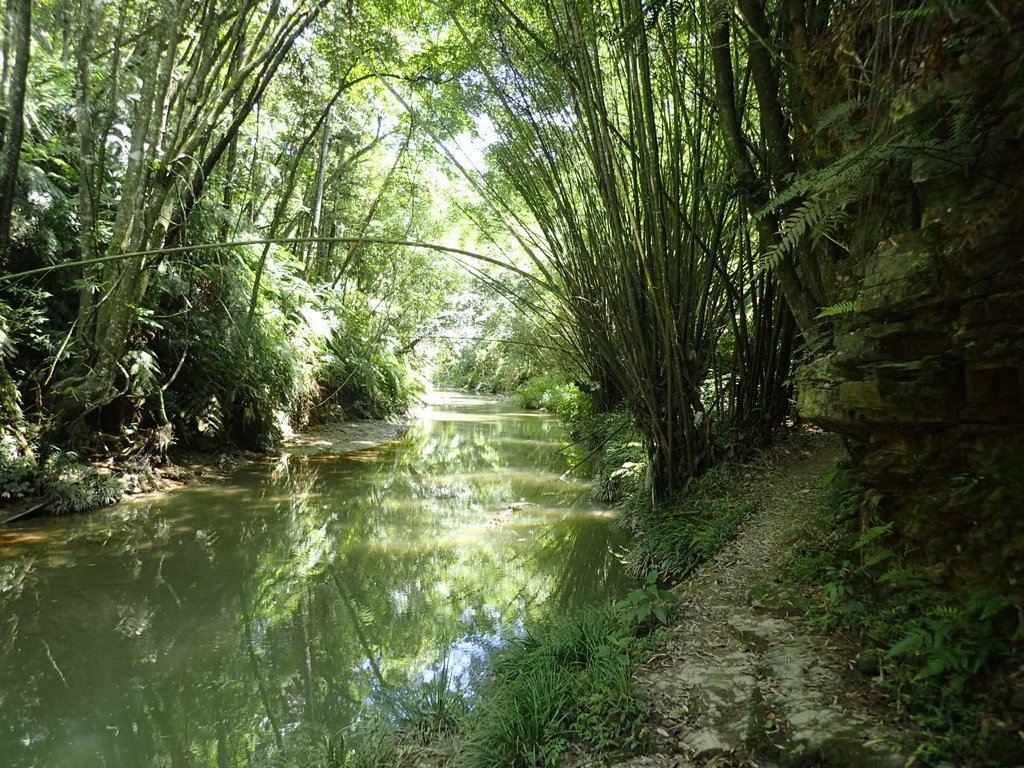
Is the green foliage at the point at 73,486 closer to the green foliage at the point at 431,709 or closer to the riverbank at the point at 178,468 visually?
the riverbank at the point at 178,468

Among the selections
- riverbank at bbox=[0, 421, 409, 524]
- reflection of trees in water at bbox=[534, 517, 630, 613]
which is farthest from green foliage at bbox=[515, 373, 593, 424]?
reflection of trees in water at bbox=[534, 517, 630, 613]

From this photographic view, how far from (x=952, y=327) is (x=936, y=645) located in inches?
32.6

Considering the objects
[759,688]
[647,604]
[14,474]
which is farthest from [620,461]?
[14,474]

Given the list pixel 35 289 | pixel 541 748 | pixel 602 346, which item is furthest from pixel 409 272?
pixel 541 748

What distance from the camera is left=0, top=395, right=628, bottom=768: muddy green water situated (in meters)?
2.00

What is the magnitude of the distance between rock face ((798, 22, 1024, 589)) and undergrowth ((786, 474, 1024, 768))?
10cm

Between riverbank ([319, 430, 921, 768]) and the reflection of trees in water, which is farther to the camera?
the reflection of trees in water

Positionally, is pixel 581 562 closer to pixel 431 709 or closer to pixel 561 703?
pixel 431 709

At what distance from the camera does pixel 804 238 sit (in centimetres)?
240

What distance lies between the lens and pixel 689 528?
326cm

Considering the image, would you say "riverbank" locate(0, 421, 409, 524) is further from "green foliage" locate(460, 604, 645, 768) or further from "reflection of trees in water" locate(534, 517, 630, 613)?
"green foliage" locate(460, 604, 645, 768)

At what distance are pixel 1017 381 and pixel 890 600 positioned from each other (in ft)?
2.44

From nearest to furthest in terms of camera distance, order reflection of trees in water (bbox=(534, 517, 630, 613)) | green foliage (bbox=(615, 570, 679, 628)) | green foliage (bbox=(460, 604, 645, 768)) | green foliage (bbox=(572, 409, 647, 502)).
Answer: green foliage (bbox=(460, 604, 645, 768))
green foliage (bbox=(615, 570, 679, 628))
reflection of trees in water (bbox=(534, 517, 630, 613))
green foliage (bbox=(572, 409, 647, 502))

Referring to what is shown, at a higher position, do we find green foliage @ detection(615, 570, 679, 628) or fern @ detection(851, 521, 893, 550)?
fern @ detection(851, 521, 893, 550)
